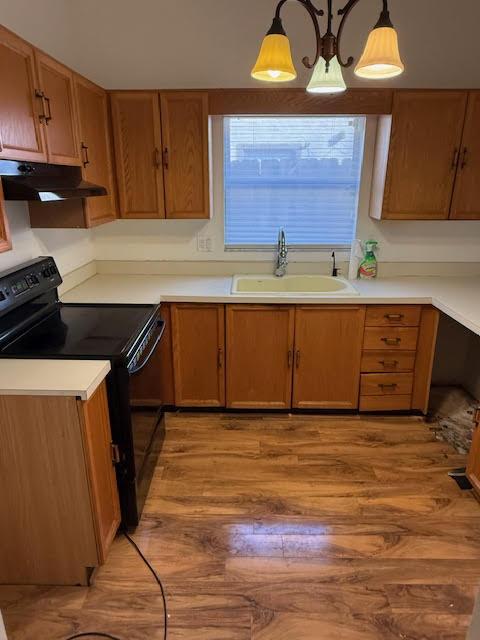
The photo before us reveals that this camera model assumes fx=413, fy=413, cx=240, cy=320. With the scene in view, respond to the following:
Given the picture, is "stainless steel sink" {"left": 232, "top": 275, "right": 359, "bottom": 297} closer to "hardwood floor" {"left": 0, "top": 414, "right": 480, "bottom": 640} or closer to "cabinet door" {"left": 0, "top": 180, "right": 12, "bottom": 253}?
"hardwood floor" {"left": 0, "top": 414, "right": 480, "bottom": 640}

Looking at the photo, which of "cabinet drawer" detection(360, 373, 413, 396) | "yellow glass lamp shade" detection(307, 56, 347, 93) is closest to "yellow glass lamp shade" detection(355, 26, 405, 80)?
"yellow glass lamp shade" detection(307, 56, 347, 93)

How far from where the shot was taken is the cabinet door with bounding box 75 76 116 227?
222cm

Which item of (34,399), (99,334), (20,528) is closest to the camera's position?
(34,399)

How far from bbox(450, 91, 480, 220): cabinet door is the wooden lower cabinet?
2.42 meters

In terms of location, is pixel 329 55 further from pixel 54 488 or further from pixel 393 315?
pixel 54 488

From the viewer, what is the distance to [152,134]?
258cm

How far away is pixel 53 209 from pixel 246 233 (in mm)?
1390

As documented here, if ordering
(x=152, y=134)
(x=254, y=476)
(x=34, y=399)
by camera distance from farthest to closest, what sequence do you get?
(x=152, y=134)
(x=254, y=476)
(x=34, y=399)

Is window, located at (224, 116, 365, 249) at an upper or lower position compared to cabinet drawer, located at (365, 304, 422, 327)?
upper

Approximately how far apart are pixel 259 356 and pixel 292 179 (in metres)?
1.33

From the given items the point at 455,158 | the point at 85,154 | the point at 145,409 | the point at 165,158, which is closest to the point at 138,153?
the point at 165,158

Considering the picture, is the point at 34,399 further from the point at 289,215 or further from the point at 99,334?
the point at 289,215

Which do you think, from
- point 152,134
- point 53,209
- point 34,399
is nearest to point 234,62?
point 152,134

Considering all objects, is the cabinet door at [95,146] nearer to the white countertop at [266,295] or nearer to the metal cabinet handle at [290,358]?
the white countertop at [266,295]
